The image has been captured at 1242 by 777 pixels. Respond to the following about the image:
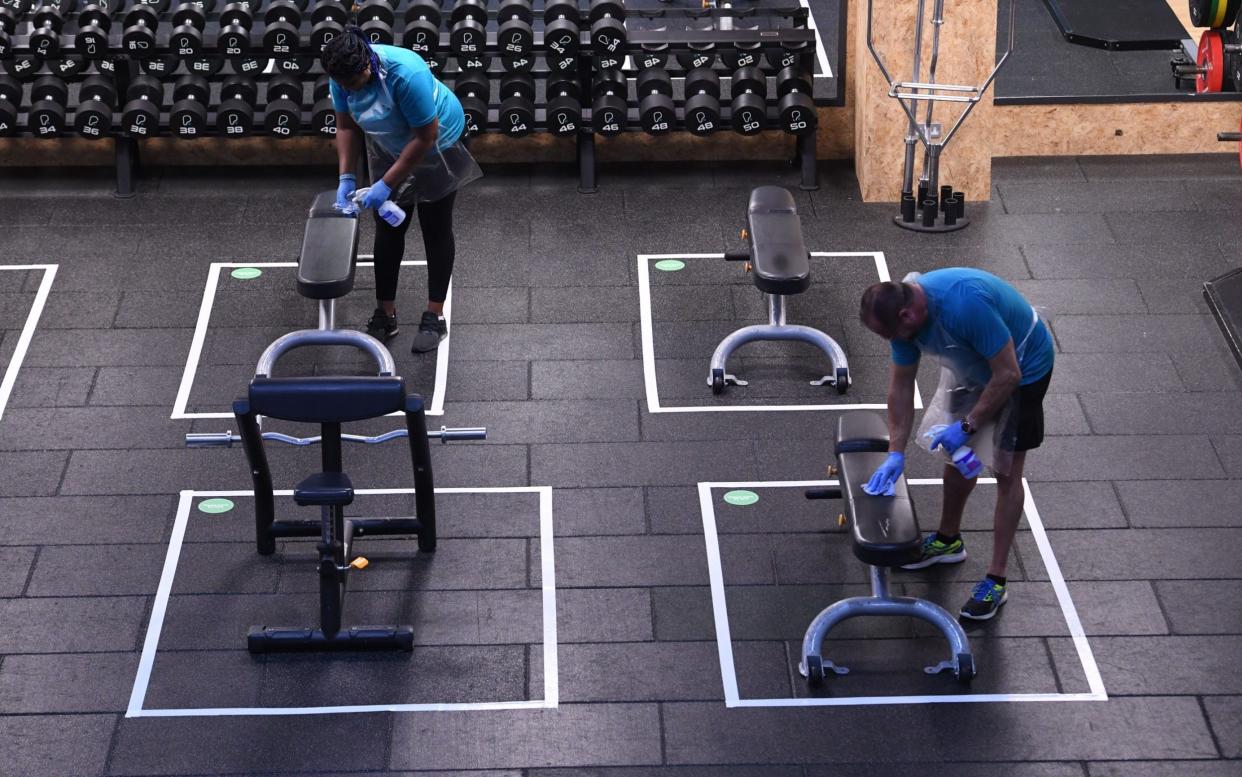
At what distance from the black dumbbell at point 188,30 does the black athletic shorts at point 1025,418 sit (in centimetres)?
406

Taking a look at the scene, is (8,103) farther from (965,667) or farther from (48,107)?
(965,667)

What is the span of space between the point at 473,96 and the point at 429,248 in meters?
1.34

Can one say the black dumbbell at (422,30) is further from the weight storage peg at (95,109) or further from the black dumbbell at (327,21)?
the weight storage peg at (95,109)

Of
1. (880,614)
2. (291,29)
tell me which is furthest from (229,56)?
(880,614)

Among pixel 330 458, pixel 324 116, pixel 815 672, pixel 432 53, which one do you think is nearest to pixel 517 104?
pixel 432 53

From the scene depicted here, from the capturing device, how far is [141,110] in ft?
22.5

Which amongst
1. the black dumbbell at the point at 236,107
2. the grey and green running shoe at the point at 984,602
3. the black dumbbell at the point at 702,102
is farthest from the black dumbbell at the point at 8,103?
the grey and green running shoe at the point at 984,602

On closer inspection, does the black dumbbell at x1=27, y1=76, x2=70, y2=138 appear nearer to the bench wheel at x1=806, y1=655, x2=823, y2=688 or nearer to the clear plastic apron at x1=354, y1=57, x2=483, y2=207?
the clear plastic apron at x1=354, y1=57, x2=483, y2=207

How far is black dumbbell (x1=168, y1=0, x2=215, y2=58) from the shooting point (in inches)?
270

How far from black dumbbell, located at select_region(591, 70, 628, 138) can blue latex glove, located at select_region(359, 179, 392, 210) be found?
1605 mm

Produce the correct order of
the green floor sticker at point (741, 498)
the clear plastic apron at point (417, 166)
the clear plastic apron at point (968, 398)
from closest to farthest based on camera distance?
the clear plastic apron at point (968, 398), the green floor sticker at point (741, 498), the clear plastic apron at point (417, 166)

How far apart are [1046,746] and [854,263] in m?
2.80

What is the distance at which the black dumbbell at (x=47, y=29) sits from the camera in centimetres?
681

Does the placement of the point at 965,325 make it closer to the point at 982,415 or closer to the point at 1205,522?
the point at 982,415
